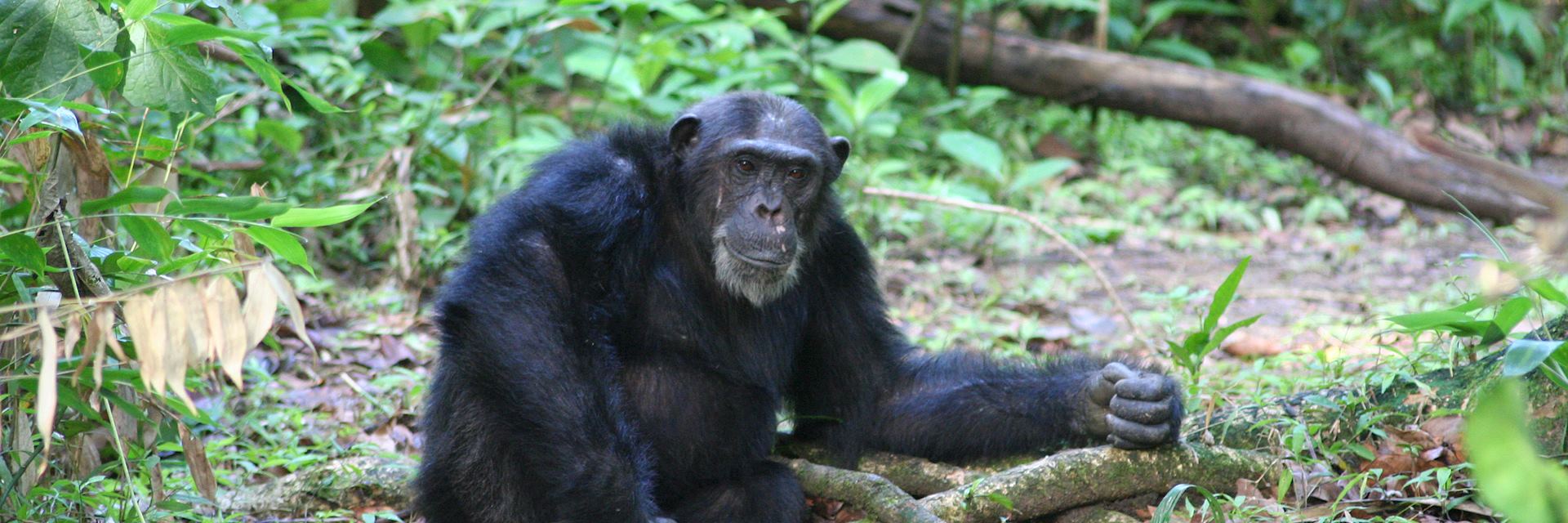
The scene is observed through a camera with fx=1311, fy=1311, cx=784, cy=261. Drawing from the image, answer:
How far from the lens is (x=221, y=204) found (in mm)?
3141

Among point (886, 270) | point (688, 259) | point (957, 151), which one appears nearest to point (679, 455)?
point (688, 259)

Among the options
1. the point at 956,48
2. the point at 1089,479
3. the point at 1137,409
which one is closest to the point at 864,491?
the point at 1089,479

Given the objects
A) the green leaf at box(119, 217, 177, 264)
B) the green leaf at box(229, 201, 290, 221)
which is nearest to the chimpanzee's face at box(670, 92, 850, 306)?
the green leaf at box(229, 201, 290, 221)

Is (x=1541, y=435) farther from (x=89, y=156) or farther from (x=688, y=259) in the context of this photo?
(x=89, y=156)

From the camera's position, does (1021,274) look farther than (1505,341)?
Yes

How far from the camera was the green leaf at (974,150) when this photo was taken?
9.37 m

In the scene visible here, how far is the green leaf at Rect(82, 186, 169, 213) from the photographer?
A: 3145mm

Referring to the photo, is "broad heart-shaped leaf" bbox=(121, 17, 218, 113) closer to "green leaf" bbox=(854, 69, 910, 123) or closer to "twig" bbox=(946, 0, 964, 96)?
"green leaf" bbox=(854, 69, 910, 123)

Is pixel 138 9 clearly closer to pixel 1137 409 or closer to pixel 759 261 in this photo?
pixel 759 261

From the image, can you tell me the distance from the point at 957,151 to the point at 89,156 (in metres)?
6.45

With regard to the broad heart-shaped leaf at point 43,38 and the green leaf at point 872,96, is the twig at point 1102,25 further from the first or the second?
the broad heart-shaped leaf at point 43,38

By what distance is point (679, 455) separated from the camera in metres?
4.62

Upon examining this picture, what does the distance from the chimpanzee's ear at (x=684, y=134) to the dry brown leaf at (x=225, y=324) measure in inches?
95.9

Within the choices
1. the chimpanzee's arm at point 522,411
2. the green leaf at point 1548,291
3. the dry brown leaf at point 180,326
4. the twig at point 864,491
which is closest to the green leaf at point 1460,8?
the green leaf at point 1548,291
